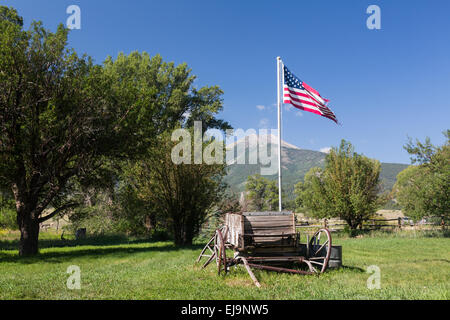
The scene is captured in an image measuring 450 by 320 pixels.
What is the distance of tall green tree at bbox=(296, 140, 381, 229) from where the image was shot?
1312 inches

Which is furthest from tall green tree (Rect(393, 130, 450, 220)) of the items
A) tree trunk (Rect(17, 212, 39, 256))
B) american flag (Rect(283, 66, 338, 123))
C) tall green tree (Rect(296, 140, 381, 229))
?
tree trunk (Rect(17, 212, 39, 256))

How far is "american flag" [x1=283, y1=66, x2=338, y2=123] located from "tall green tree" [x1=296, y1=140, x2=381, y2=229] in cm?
1920

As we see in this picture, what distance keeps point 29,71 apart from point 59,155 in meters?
4.43

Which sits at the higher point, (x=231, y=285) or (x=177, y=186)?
(x=177, y=186)

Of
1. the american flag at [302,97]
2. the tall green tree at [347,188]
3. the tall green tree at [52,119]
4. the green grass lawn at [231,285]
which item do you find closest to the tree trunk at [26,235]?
the tall green tree at [52,119]

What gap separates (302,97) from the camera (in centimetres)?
1576

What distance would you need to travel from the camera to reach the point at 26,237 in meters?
17.5

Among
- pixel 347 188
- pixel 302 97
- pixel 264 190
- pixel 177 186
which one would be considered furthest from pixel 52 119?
pixel 264 190

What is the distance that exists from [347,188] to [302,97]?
20892mm

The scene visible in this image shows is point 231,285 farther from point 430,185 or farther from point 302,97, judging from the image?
point 430,185

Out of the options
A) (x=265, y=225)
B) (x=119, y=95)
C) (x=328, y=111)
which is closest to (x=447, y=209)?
(x=328, y=111)

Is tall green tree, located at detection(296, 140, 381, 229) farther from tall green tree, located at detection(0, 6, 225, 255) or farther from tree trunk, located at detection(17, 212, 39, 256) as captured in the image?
tree trunk, located at detection(17, 212, 39, 256)

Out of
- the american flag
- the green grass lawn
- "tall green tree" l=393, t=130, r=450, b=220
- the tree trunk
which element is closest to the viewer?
the green grass lawn
